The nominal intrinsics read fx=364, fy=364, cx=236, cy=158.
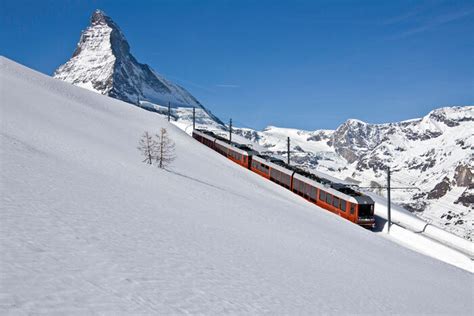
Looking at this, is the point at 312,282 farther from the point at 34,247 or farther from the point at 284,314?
the point at 34,247

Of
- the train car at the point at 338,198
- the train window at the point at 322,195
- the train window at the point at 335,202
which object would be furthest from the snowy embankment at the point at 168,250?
the train window at the point at 322,195

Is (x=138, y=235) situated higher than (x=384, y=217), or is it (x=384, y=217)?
(x=138, y=235)

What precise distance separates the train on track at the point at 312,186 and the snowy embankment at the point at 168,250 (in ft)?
11.1

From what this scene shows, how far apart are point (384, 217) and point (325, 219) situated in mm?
11481

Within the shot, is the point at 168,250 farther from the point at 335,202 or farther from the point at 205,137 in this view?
the point at 205,137

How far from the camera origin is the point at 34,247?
7910 mm

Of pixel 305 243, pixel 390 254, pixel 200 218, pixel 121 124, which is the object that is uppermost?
pixel 121 124

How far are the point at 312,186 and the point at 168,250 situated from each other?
2536 cm

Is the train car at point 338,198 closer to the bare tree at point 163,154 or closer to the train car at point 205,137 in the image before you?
the bare tree at point 163,154

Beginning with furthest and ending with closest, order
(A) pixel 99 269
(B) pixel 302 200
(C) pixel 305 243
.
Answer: (B) pixel 302 200
(C) pixel 305 243
(A) pixel 99 269

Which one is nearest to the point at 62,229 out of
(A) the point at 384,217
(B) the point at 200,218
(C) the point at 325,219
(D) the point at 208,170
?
(B) the point at 200,218

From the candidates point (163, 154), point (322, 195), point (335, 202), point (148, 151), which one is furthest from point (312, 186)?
point (148, 151)

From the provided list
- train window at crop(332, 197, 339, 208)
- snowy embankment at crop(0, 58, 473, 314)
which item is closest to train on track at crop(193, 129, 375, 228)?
train window at crop(332, 197, 339, 208)

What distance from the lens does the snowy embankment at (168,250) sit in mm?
7223
